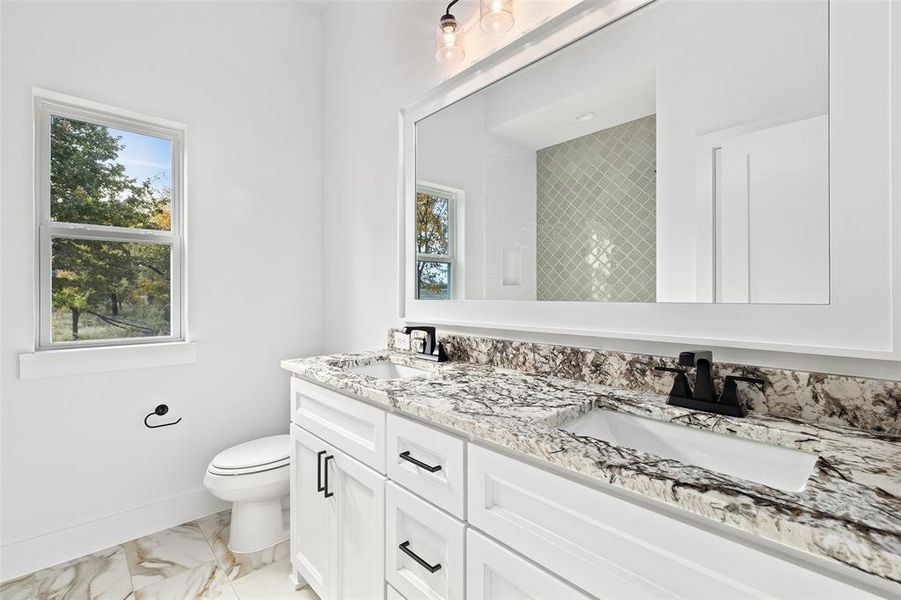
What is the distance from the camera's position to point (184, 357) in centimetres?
221

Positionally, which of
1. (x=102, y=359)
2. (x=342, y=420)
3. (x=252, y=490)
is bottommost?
(x=252, y=490)

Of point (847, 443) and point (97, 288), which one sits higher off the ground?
point (97, 288)

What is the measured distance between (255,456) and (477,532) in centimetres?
149

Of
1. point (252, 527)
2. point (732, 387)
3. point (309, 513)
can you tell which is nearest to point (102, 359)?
point (252, 527)

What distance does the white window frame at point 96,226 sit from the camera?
→ 1.88 meters

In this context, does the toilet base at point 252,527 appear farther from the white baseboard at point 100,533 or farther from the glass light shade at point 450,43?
the glass light shade at point 450,43

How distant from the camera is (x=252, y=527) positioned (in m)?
1.97

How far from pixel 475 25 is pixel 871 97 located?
4.21 ft

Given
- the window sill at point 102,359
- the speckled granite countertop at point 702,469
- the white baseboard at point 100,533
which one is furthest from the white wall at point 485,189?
the white baseboard at point 100,533

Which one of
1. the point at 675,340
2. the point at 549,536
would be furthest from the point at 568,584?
the point at 675,340

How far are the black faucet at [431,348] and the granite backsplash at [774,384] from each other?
35 centimetres

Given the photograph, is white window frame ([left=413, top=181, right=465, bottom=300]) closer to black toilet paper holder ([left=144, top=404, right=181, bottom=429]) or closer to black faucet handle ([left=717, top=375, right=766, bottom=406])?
black faucet handle ([left=717, top=375, right=766, bottom=406])

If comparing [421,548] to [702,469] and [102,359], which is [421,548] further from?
[102,359]

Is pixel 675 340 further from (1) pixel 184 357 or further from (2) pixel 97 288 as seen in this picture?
(2) pixel 97 288
